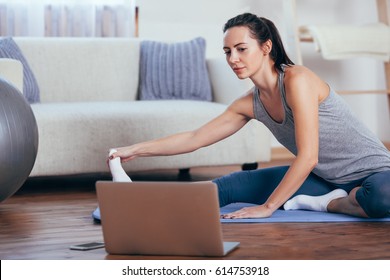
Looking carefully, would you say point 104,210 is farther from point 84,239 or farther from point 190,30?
point 190,30

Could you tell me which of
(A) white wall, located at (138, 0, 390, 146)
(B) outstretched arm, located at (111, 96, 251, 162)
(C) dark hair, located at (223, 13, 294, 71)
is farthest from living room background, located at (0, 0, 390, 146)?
(C) dark hair, located at (223, 13, 294, 71)

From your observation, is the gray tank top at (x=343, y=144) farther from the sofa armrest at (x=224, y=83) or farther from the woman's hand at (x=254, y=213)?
the sofa armrest at (x=224, y=83)

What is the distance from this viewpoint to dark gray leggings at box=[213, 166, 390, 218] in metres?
2.20

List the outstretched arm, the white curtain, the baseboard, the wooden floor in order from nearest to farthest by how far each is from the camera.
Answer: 1. the wooden floor
2. the outstretched arm
3. the white curtain
4. the baseboard

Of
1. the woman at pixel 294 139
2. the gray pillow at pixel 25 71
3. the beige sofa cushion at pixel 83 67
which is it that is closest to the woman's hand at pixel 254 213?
the woman at pixel 294 139

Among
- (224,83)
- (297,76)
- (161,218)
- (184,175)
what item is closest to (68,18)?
(224,83)

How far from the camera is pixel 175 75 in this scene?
3760 mm

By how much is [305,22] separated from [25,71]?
2010 mm

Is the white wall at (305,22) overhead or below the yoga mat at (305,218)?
overhead

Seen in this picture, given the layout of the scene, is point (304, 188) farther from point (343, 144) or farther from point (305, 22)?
point (305, 22)

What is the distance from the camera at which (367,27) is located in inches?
170

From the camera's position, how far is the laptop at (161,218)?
1.72 m

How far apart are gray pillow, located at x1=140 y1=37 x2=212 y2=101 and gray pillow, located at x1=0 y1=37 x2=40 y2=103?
0.55m

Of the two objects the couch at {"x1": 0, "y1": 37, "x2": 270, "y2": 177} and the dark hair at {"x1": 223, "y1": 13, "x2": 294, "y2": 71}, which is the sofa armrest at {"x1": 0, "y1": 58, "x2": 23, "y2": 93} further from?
the dark hair at {"x1": 223, "y1": 13, "x2": 294, "y2": 71}
